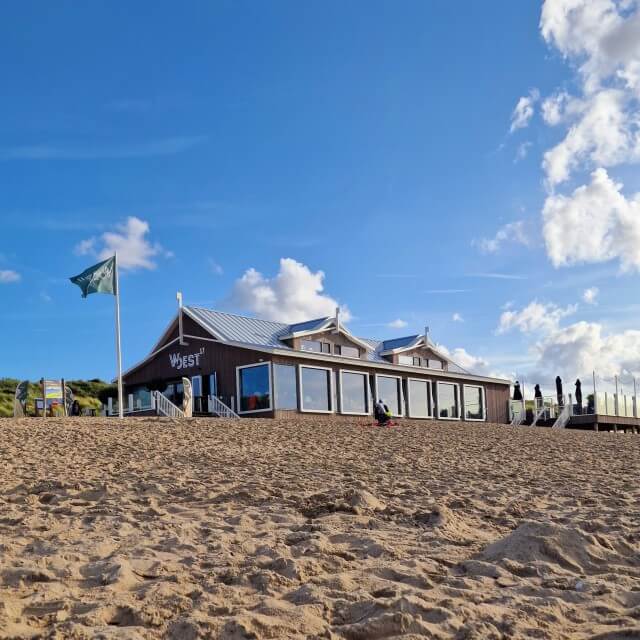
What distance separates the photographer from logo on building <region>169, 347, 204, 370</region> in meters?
27.9

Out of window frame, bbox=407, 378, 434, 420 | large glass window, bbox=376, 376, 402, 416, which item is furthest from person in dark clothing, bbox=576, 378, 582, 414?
large glass window, bbox=376, 376, 402, 416

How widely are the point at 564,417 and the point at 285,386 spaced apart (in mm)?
15416

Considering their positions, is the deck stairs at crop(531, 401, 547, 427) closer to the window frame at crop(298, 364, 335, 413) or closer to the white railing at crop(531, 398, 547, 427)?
the white railing at crop(531, 398, 547, 427)

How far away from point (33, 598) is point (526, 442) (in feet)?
50.4

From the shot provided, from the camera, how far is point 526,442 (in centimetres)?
1812

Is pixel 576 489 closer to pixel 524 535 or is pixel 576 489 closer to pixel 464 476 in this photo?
pixel 464 476

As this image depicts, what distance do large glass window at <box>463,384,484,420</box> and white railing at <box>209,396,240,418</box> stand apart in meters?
12.4

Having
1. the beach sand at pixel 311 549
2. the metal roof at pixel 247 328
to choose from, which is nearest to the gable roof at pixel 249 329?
the metal roof at pixel 247 328

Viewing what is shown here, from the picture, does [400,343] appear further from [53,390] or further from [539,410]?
[53,390]

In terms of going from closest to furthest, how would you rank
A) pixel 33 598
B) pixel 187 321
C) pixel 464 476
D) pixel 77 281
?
pixel 33 598, pixel 464 476, pixel 77 281, pixel 187 321

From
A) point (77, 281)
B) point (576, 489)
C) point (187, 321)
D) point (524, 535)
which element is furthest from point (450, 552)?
point (187, 321)

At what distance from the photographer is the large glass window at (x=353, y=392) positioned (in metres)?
27.7

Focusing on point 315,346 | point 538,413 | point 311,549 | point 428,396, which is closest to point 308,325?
point 315,346

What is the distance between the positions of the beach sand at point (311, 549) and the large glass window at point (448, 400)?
2088 cm
